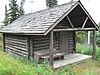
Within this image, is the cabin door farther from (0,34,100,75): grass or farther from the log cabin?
(0,34,100,75): grass

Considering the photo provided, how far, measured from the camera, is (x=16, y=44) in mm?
12297

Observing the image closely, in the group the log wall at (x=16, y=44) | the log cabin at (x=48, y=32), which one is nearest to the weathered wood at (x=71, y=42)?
the log cabin at (x=48, y=32)

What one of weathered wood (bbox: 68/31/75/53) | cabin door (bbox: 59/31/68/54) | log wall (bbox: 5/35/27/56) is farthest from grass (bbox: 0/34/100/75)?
cabin door (bbox: 59/31/68/54)

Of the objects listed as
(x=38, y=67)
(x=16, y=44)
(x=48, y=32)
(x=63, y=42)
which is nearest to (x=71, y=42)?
(x=63, y=42)

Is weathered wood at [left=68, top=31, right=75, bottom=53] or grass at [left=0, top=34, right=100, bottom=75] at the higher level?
weathered wood at [left=68, top=31, right=75, bottom=53]

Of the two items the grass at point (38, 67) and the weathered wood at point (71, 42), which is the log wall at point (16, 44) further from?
the weathered wood at point (71, 42)

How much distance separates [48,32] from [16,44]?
433 cm

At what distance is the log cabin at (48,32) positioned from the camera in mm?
9352

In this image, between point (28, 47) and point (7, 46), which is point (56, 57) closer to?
point (28, 47)

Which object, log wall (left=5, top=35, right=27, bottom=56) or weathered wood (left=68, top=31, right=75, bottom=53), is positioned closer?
log wall (left=5, top=35, right=27, bottom=56)

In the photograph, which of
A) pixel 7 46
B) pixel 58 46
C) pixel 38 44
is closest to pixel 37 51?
pixel 38 44

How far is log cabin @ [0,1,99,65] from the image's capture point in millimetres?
9352

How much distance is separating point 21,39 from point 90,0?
68.5 ft

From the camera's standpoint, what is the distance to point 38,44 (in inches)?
443
